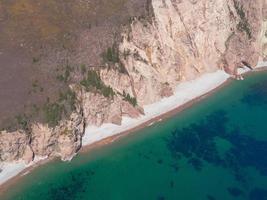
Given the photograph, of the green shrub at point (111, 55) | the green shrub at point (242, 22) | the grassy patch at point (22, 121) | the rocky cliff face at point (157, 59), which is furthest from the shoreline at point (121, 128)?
the green shrub at point (242, 22)

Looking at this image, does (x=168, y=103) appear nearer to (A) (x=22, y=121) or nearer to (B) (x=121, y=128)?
(B) (x=121, y=128)

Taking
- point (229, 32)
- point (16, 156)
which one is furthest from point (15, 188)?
point (229, 32)

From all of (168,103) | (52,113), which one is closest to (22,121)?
(52,113)

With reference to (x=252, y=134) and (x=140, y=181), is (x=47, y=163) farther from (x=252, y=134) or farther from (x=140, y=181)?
(x=252, y=134)

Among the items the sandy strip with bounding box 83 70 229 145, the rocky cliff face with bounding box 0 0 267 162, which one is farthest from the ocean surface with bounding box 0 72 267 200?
the rocky cliff face with bounding box 0 0 267 162

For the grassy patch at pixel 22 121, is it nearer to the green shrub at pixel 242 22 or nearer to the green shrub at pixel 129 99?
the green shrub at pixel 129 99

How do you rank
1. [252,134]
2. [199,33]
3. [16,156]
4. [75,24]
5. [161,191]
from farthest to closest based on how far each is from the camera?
1. [199,33]
2. [75,24]
3. [252,134]
4. [16,156]
5. [161,191]

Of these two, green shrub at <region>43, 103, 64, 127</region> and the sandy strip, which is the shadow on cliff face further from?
green shrub at <region>43, 103, 64, 127</region>
